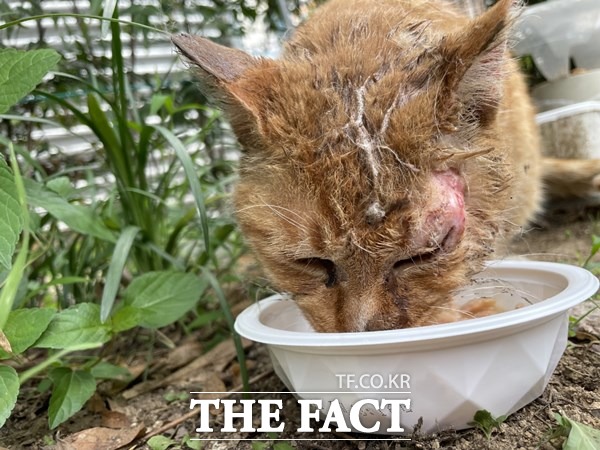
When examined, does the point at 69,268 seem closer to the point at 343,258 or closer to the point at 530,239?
the point at 343,258

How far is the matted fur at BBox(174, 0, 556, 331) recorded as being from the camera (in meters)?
1.18

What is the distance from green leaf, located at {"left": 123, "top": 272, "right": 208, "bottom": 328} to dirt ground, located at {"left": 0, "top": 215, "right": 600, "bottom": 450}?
0.30 m

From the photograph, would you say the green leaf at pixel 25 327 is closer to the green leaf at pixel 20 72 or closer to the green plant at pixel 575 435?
the green leaf at pixel 20 72

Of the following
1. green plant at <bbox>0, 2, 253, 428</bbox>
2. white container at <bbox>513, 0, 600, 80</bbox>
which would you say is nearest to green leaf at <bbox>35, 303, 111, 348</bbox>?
green plant at <bbox>0, 2, 253, 428</bbox>

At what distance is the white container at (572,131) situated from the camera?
2.70 metres

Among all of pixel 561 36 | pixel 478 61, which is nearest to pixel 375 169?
pixel 478 61

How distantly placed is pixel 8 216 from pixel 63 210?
1.74ft

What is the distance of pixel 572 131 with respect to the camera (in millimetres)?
2818

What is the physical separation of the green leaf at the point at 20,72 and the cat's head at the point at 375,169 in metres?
0.32

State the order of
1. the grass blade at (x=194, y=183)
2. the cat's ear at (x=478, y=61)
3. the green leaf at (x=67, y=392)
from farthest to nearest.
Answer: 1. the grass blade at (x=194, y=183)
2. the green leaf at (x=67, y=392)
3. the cat's ear at (x=478, y=61)

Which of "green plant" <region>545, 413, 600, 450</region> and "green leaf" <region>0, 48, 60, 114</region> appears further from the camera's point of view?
"green leaf" <region>0, 48, 60, 114</region>

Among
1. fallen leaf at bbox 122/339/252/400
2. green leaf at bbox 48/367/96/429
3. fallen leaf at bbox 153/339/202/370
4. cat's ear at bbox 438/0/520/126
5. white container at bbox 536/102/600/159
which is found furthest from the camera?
white container at bbox 536/102/600/159

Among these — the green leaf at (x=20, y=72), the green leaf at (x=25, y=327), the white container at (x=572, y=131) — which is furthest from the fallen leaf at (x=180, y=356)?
the white container at (x=572, y=131)

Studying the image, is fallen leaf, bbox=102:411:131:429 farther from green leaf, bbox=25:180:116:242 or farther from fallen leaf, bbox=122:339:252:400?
green leaf, bbox=25:180:116:242
